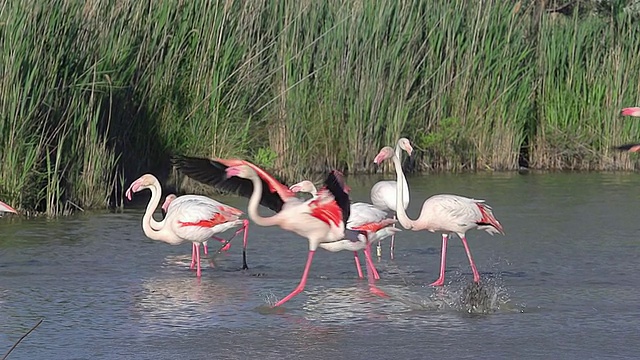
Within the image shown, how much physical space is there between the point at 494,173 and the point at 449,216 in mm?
5549

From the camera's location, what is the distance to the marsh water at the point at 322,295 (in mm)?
6648

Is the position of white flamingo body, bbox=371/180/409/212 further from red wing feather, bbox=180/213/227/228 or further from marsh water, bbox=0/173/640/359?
red wing feather, bbox=180/213/227/228

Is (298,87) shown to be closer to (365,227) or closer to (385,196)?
(385,196)

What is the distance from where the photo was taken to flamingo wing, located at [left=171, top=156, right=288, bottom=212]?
8.41 m

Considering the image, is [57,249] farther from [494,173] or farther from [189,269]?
[494,173]

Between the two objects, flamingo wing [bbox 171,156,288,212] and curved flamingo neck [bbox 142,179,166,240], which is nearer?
flamingo wing [bbox 171,156,288,212]

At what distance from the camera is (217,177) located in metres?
8.41

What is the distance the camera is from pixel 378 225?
8.80 metres

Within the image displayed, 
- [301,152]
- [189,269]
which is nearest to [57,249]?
[189,269]

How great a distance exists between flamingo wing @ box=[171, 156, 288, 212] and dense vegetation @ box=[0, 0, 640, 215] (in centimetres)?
256

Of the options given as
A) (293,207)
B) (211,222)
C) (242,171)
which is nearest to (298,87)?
(211,222)

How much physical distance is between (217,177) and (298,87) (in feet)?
17.0

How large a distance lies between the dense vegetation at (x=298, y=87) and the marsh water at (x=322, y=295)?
2.87ft

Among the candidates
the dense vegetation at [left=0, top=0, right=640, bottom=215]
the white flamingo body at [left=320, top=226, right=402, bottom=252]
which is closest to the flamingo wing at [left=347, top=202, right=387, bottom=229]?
the white flamingo body at [left=320, top=226, right=402, bottom=252]
